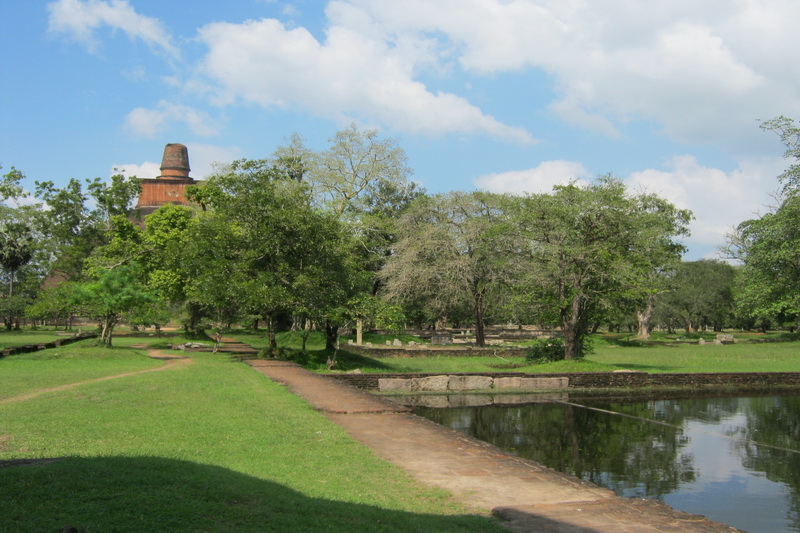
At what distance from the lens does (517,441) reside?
11625 mm

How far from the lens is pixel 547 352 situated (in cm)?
2338

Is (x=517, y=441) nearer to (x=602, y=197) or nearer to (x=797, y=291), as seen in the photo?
(x=602, y=197)

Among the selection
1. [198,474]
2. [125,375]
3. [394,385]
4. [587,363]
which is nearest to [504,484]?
[198,474]

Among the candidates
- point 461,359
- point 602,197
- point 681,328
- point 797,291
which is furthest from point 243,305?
point 681,328

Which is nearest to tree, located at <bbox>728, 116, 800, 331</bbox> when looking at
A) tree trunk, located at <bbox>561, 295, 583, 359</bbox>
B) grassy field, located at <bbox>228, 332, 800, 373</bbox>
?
grassy field, located at <bbox>228, 332, 800, 373</bbox>

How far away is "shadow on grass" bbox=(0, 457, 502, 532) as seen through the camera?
457cm

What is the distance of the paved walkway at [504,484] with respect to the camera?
5664 mm

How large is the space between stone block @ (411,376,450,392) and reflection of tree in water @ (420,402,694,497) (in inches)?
96.7

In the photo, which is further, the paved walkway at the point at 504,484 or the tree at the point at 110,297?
the tree at the point at 110,297

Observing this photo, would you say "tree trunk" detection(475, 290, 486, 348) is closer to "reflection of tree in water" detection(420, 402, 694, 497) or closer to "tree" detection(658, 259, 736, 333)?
"reflection of tree in water" detection(420, 402, 694, 497)

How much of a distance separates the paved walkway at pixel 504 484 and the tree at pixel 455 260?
69.6ft

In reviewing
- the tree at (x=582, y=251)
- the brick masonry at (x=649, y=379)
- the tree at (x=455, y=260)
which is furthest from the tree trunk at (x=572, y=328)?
the tree at (x=455, y=260)

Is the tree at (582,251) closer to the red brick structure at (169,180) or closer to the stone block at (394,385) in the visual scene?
the stone block at (394,385)

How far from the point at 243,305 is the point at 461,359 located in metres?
10.2
